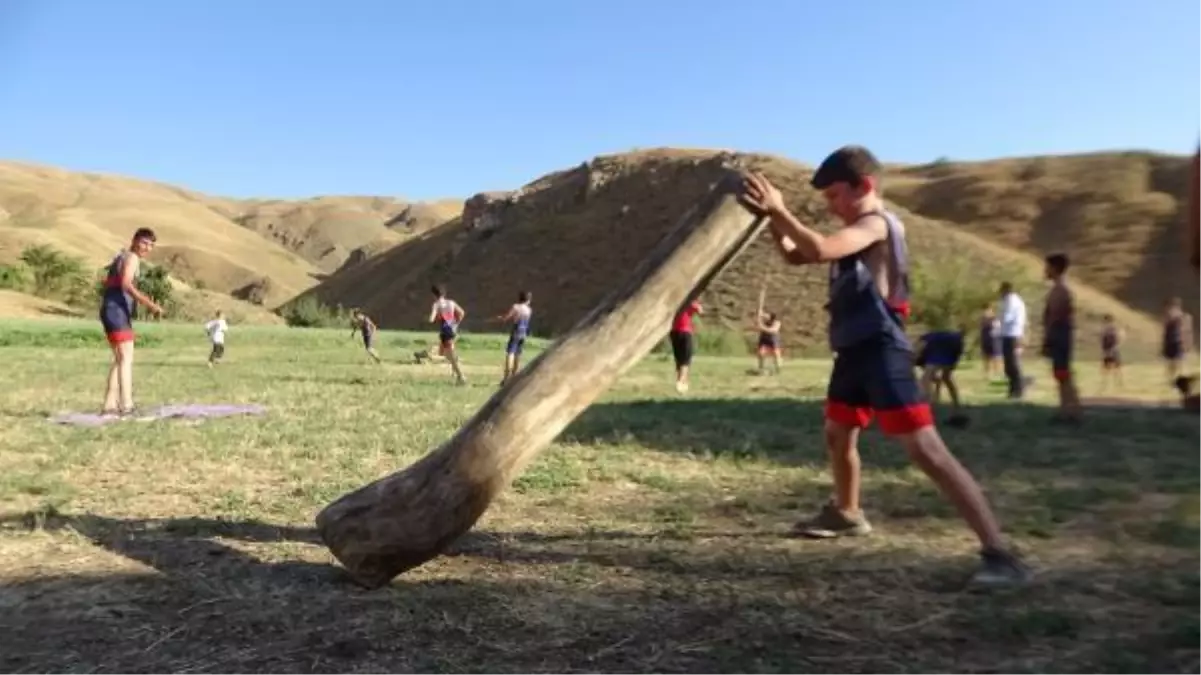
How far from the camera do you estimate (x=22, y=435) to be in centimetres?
836

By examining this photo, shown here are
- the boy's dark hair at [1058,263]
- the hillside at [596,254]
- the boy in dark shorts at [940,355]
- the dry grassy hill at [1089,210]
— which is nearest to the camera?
the boy's dark hair at [1058,263]

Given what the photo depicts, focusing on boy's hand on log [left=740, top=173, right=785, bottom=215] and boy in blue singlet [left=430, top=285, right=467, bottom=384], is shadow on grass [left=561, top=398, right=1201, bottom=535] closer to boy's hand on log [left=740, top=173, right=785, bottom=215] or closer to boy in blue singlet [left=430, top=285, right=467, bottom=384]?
boy's hand on log [left=740, top=173, right=785, bottom=215]

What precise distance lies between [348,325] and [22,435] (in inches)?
1885

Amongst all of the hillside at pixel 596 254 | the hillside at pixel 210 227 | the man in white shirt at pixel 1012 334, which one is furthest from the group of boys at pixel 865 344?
the hillside at pixel 210 227

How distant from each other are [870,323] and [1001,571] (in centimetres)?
115

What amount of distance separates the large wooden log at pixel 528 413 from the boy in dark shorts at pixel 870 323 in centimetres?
35

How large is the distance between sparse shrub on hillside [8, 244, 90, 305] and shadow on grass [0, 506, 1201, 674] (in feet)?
188

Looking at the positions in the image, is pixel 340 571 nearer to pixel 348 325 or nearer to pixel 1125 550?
pixel 1125 550

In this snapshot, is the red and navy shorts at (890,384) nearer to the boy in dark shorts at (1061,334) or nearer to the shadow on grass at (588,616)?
the shadow on grass at (588,616)

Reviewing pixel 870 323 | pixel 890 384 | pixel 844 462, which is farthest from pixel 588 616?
pixel 844 462

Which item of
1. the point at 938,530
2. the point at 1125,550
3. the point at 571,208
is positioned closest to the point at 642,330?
the point at 938,530

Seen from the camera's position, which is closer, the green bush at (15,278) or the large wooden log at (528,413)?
the large wooden log at (528,413)

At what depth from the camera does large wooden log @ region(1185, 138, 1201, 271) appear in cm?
252

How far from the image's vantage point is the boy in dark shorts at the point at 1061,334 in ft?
34.7
